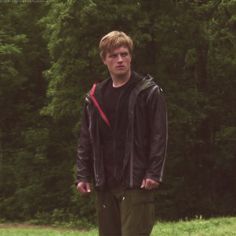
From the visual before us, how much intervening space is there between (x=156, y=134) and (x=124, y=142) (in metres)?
0.22

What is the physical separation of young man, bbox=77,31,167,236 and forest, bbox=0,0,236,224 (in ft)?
56.2

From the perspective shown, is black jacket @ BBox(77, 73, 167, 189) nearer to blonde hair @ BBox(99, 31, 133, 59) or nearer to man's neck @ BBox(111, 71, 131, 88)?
man's neck @ BBox(111, 71, 131, 88)

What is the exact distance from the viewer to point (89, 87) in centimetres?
2316

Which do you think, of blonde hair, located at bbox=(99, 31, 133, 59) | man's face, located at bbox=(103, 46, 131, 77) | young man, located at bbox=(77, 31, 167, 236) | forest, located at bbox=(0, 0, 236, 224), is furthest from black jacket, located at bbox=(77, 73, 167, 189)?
forest, located at bbox=(0, 0, 236, 224)

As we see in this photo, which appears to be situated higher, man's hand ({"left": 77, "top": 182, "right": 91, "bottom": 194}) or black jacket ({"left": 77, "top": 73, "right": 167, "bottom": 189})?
black jacket ({"left": 77, "top": 73, "right": 167, "bottom": 189})

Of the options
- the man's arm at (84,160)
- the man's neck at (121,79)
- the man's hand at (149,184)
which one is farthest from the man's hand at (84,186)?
the man's neck at (121,79)

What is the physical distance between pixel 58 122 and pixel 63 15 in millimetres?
9565

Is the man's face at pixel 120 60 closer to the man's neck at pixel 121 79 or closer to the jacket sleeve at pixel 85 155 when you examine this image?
the man's neck at pixel 121 79

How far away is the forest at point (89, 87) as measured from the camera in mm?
22219

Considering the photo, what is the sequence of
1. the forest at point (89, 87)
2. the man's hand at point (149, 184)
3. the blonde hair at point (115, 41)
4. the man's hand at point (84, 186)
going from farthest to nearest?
the forest at point (89, 87) → the man's hand at point (84, 186) → the blonde hair at point (115, 41) → the man's hand at point (149, 184)

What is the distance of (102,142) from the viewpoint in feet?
13.5

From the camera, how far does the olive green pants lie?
3.95 m

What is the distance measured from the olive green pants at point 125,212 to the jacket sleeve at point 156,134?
0.16 meters

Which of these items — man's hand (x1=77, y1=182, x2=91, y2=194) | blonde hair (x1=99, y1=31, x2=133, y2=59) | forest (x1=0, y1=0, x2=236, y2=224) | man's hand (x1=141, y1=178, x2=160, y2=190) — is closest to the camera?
man's hand (x1=141, y1=178, x2=160, y2=190)
